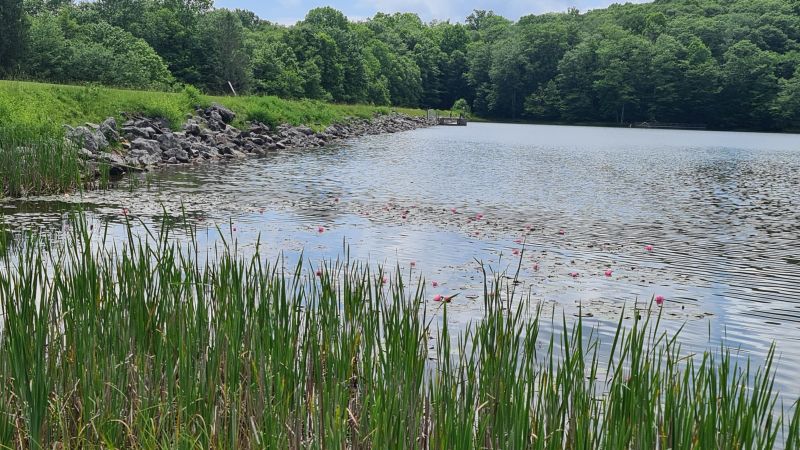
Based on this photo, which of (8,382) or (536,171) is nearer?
(8,382)

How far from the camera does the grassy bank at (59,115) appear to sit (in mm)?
16406

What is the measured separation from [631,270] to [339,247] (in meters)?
4.73

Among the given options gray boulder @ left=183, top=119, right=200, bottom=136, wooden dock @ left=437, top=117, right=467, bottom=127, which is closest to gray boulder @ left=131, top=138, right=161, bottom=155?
gray boulder @ left=183, top=119, right=200, bottom=136

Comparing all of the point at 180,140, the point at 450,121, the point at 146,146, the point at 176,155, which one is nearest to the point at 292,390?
the point at 146,146

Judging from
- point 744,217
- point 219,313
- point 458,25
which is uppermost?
point 458,25

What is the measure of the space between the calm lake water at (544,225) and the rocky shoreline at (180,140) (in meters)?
1.48

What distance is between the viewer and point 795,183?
1091 inches

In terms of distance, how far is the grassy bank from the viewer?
16406 mm

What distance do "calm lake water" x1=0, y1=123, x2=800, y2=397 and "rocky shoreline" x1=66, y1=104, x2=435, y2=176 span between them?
1478 mm

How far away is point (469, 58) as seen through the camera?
445 feet

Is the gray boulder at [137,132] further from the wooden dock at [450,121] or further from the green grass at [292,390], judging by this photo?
the wooden dock at [450,121]

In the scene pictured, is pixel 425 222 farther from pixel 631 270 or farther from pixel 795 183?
pixel 795 183

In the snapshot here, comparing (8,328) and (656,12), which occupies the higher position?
(656,12)

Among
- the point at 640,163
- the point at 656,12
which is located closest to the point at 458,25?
the point at 656,12
